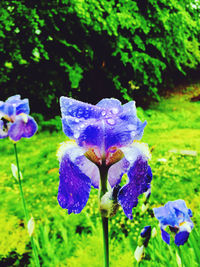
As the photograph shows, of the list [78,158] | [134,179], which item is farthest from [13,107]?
[134,179]

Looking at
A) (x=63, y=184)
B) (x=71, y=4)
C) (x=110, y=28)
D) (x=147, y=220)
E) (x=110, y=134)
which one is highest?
(x=71, y=4)

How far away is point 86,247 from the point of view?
1.76 metres

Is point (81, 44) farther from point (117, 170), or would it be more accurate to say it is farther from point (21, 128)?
point (117, 170)

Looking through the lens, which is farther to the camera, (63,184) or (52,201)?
(52,201)

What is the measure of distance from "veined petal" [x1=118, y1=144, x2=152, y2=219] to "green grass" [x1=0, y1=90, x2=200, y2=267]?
85 centimetres

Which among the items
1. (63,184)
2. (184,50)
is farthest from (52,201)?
(184,50)

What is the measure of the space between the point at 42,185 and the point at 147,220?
1.45 metres

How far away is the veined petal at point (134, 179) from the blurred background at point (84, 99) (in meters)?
0.91

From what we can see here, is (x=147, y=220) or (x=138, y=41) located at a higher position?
(x=138, y=41)

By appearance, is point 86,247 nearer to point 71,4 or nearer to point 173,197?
point 173,197

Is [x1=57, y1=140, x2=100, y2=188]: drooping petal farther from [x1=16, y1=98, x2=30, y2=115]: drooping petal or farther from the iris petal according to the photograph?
[x1=16, y1=98, x2=30, y2=115]: drooping petal

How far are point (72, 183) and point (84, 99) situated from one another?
5.19 m

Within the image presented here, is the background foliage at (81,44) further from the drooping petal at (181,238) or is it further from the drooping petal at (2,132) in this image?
the drooping petal at (181,238)

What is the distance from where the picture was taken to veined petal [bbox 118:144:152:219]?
60 cm
